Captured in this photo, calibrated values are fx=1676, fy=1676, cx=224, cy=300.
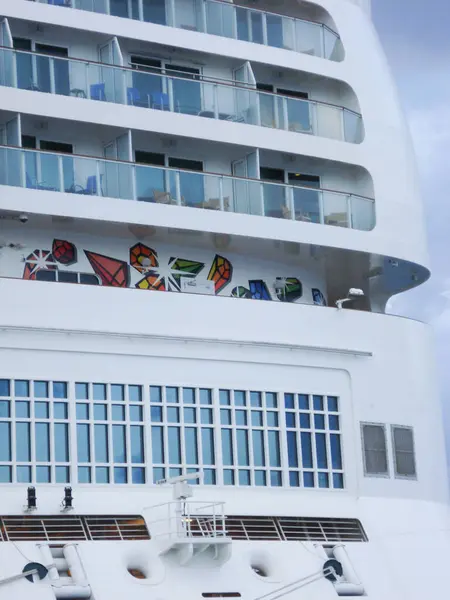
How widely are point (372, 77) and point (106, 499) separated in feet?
38.6

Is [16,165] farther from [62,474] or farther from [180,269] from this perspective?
[62,474]

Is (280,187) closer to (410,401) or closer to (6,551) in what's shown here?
(410,401)

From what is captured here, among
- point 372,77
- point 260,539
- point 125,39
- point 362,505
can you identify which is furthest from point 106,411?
point 372,77

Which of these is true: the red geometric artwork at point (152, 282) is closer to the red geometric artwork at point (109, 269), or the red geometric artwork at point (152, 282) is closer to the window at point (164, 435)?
the red geometric artwork at point (109, 269)

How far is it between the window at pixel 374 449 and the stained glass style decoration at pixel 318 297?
3.61 m

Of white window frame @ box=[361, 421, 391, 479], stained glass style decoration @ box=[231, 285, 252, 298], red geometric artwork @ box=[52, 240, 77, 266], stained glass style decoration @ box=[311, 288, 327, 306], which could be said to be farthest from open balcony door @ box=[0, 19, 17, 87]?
white window frame @ box=[361, 421, 391, 479]

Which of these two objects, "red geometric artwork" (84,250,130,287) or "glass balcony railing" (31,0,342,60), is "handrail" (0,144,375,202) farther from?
"glass balcony railing" (31,0,342,60)

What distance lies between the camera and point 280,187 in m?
33.0

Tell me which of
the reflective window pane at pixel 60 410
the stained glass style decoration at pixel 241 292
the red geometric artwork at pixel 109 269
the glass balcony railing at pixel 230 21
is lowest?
the reflective window pane at pixel 60 410

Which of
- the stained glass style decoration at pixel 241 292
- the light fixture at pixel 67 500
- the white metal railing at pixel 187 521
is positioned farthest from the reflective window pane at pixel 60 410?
A: the stained glass style decoration at pixel 241 292

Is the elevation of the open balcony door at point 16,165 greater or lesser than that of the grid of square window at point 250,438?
greater

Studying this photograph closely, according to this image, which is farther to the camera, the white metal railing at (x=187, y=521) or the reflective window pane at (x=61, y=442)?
the reflective window pane at (x=61, y=442)

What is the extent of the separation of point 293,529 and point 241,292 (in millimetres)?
5622

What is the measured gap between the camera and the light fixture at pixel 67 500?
1098 inches
